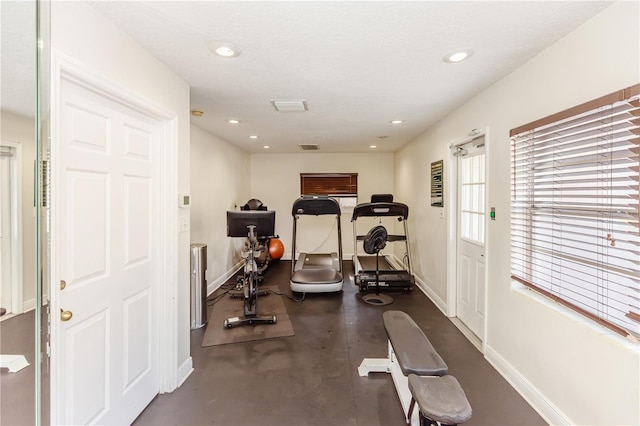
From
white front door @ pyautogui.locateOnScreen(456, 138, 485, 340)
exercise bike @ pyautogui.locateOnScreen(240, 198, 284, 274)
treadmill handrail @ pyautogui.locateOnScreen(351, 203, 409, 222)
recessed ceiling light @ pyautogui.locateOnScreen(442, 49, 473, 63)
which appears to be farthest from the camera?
exercise bike @ pyautogui.locateOnScreen(240, 198, 284, 274)

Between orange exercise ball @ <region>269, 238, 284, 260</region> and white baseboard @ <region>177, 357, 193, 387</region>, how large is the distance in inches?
149

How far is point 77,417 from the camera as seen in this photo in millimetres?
1528

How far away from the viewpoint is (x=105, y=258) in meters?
1.75

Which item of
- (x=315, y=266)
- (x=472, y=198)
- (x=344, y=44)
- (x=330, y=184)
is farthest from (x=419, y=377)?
(x=330, y=184)

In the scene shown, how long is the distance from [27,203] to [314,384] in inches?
89.9

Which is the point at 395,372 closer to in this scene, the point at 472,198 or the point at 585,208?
the point at 585,208

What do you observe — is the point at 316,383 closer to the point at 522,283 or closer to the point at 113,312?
the point at 113,312

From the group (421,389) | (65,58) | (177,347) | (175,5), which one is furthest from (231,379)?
(175,5)

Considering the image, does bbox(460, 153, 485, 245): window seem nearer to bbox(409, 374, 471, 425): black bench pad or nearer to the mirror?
bbox(409, 374, 471, 425): black bench pad

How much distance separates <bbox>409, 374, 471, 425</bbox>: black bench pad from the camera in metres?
1.41

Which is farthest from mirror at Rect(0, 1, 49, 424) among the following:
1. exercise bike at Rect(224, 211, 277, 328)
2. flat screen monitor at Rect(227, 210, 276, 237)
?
flat screen monitor at Rect(227, 210, 276, 237)

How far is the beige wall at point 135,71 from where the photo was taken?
1396 mm

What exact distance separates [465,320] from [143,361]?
10.9 ft

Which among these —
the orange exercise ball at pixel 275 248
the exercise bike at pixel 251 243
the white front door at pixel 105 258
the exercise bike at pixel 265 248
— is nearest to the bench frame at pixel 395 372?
the exercise bike at pixel 251 243
